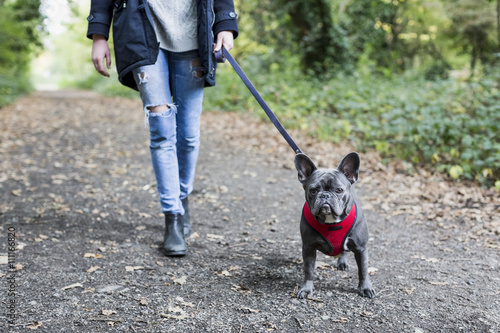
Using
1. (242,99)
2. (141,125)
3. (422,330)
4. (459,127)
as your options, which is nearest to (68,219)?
(422,330)

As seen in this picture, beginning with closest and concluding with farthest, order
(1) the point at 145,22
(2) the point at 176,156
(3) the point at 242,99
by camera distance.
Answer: (1) the point at 145,22 → (2) the point at 176,156 → (3) the point at 242,99

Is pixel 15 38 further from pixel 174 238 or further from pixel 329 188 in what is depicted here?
pixel 329 188

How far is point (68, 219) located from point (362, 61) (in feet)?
40.0

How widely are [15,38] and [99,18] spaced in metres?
14.9

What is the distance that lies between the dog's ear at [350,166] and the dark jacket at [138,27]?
118 cm

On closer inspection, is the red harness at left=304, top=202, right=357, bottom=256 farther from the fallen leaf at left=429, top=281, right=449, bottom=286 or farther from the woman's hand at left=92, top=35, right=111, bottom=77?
the woman's hand at left=92, top=35, right=111, bottom=77

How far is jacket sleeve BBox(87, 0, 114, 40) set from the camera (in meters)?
2.78

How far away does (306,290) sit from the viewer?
2420 millimetres

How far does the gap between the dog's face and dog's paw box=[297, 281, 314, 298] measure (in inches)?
16.9

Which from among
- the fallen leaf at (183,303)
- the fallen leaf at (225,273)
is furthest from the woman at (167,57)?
the fallen leaf at (183,303)

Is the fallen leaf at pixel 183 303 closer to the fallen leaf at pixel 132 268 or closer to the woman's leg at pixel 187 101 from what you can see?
the fallen leaf at pixel 132 268

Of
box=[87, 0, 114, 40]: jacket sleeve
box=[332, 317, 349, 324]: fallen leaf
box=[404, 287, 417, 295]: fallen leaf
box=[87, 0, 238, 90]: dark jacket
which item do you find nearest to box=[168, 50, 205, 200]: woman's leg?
box=[87, 0, 238, 90]: dark jacket

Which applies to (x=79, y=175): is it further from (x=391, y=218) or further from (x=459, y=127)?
(x=459, y=127)

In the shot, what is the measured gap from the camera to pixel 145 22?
274 centimetres
